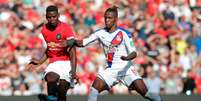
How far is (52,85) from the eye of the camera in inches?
520

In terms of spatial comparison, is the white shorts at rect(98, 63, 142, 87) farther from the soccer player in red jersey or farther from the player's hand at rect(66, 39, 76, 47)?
the player's hand at rect(66, 39, 76, 47)

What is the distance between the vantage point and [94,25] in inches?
777

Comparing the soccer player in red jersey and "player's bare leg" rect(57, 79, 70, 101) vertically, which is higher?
the soccer player in red jersey

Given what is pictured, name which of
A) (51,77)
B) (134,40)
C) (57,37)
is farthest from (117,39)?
(134,40)

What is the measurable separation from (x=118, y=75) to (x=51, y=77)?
3.60 ft

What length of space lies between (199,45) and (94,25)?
2.67 meters

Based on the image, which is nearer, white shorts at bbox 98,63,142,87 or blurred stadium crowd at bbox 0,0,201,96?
white shorts at bbox 98,63,142,87

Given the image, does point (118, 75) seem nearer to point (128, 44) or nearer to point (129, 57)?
point (128, 44)

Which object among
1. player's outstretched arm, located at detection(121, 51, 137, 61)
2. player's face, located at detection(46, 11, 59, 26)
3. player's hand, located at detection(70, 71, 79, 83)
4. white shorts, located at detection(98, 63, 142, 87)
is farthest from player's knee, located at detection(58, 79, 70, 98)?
player's outstretched arm, located at detection(121, 51, 137, 61)

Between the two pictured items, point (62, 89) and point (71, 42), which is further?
point (62, 89)

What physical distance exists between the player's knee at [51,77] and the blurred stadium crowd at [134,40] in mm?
4167

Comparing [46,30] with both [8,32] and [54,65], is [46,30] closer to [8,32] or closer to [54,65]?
[54,65]

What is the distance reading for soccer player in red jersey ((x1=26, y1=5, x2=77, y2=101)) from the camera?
13.2 meters

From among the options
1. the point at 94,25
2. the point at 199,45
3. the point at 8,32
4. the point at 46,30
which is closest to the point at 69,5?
the point at 94,25
